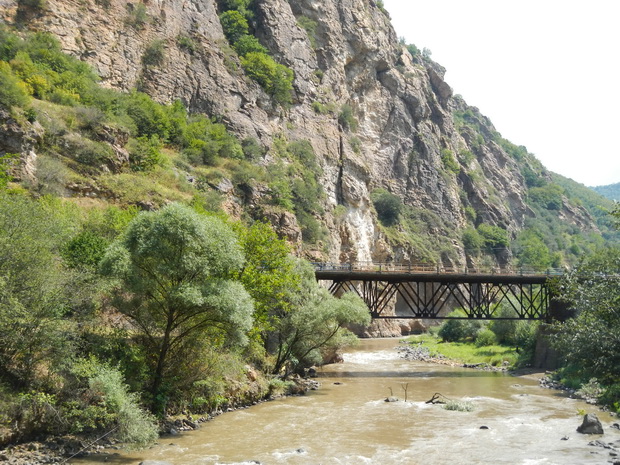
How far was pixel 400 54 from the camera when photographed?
376 feet

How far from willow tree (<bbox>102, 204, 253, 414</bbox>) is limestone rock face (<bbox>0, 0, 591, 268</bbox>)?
22.2 metres

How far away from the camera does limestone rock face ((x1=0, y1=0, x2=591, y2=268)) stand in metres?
61.1

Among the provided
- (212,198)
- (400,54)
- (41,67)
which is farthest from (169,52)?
(400,54)

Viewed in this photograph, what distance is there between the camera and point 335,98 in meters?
92.2

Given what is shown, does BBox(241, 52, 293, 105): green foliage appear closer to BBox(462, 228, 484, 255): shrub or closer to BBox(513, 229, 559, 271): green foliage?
BBox(462, 228, 484, 255): shrub

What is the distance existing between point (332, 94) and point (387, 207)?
22.4 m

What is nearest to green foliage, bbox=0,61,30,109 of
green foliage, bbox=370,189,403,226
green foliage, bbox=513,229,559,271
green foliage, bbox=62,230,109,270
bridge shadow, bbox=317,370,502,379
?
green foliage, bbox=62,230,109,270

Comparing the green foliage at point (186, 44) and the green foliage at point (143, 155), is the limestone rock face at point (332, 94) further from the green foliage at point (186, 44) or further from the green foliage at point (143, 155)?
the green foliage at point (143, 155)

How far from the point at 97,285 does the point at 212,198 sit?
97.8ft

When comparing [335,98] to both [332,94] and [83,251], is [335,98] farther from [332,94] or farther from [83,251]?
[83,251]

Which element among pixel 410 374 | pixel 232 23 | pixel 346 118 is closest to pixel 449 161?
pixel 346 118

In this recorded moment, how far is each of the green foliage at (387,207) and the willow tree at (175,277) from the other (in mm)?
68743

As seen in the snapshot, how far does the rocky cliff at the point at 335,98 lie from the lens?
6166cm

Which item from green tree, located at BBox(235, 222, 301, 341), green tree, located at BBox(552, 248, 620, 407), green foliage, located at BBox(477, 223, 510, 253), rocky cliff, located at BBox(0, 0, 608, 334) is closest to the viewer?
green tree, located at BBox(552, 248, 620, 407)
